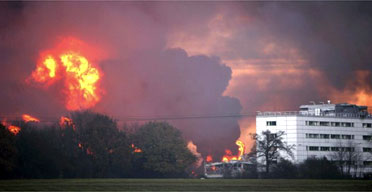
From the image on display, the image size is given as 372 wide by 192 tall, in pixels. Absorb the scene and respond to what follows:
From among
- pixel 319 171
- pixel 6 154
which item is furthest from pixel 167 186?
pixel 319 171

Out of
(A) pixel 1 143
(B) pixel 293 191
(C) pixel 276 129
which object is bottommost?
(B) pixel 293 191

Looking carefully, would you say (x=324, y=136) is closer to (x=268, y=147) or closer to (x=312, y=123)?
(x=312, y=123)

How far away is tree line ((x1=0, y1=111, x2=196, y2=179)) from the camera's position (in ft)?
431

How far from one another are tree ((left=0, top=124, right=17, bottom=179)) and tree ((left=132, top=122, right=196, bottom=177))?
136 ft

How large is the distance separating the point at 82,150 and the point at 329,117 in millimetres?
86135

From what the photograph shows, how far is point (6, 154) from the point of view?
121500mm

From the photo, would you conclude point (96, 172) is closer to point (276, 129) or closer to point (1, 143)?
point (1, 143)

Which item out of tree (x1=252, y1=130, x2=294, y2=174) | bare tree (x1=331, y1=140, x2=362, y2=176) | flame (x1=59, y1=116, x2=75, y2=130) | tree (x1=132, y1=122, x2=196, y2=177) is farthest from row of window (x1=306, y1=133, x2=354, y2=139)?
flame (x1=59, y1=116, x2=75, y2=130)

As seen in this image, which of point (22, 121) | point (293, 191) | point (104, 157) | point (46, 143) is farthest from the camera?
point (22, 121)

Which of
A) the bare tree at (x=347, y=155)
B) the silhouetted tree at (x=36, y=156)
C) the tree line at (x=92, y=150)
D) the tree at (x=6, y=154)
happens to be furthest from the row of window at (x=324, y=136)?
the tree at (x=6, y=154)

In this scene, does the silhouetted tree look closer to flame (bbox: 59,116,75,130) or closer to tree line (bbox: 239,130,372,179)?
flame (bbox: 59,116,75,130)

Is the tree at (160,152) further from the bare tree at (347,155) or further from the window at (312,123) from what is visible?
the window at (312,123)

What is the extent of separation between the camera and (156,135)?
166625 millimetres

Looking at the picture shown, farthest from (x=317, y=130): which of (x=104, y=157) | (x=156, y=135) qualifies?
(x=104, y=157)
